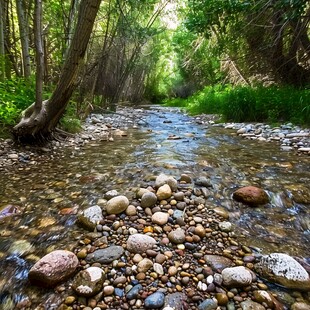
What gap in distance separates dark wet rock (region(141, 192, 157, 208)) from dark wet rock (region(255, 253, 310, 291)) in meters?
0.79

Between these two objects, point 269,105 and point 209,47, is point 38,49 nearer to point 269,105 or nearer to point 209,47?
point 269,105

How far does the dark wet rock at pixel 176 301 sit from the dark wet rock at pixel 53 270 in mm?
483

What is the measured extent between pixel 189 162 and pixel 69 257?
1899 mm

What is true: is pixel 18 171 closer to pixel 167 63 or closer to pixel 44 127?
pixel 44 127

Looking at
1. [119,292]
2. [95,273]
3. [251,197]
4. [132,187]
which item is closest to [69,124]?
[132,187]

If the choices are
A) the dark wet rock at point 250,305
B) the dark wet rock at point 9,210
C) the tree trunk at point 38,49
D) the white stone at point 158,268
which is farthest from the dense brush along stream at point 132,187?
the tree trunk at point 38,49

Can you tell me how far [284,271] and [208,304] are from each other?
0.43 metres

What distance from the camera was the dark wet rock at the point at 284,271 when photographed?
113 centimetres

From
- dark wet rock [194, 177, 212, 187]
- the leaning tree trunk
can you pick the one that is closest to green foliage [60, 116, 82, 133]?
the leaning tree trunk

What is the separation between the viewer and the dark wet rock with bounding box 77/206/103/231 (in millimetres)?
1562

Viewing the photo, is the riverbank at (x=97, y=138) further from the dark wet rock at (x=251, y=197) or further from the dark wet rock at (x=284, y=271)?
the dark wet rock at (x=284, y=271)

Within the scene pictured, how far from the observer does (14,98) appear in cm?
369

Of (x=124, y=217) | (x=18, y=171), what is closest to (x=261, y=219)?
(x=124, y=217)

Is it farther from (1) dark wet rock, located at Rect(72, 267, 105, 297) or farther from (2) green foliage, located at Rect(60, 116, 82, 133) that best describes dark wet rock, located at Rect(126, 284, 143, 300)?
(2) green foliage, located at Rect(60, 116, 82, 133)
